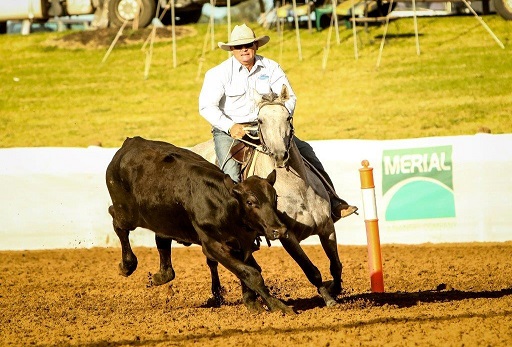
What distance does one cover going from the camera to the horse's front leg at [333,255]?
9.36 m

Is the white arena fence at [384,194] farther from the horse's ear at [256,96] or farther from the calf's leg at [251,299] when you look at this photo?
the calf's leg at [251,299]

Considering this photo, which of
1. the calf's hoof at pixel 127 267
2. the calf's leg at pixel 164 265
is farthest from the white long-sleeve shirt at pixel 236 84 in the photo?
the calf's hoof at pixel 127 267

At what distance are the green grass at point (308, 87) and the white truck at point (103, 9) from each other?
2.86ft

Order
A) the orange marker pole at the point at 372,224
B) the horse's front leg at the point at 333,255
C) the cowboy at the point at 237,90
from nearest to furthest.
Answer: the horse's front leg at the point at 333,255
the cowboy at the point at 237,90
the orange marker pole at the point at 372,224

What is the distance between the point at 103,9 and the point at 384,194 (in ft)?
58.8

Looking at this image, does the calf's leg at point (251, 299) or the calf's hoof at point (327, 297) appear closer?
the calf's leg at point (251, 299)

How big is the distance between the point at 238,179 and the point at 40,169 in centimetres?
657

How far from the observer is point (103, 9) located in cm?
2994

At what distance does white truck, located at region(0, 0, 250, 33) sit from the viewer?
95.0ft

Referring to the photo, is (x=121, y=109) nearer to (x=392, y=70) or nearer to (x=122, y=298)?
(x=392, y=70)

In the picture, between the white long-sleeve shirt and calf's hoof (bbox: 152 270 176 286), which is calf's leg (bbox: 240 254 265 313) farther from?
calf's hoof (bbox: 152 270 176 286)

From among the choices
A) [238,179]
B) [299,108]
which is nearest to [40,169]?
[238,179]

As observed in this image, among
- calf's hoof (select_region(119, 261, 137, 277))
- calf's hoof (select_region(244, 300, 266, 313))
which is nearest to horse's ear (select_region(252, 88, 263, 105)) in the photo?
calf's hoof (select_region(244, 300, 266, 313))

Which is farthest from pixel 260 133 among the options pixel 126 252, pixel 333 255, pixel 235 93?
pixel 126 252
